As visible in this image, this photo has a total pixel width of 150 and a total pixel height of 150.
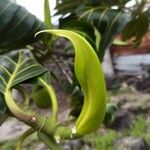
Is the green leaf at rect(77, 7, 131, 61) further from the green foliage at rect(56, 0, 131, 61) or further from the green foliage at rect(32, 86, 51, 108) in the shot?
the green foliage at rect(32, 86, 51, 108)

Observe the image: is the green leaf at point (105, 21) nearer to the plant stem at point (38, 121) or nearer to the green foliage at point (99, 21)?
the green foliage at point (99, 21)

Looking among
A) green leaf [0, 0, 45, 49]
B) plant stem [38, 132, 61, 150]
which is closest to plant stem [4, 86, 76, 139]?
plant stem [38, 132, 61, 150]

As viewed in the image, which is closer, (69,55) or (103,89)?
(103,89)

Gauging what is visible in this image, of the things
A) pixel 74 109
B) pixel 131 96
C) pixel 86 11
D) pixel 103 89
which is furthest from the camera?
pixel 131 96

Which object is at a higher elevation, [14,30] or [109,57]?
[14,30]

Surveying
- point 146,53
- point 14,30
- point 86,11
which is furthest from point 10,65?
point 146,53

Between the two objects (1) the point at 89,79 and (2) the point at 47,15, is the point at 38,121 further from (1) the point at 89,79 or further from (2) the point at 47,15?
(2) the point at 47,15

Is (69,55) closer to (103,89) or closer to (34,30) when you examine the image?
(34,30)
